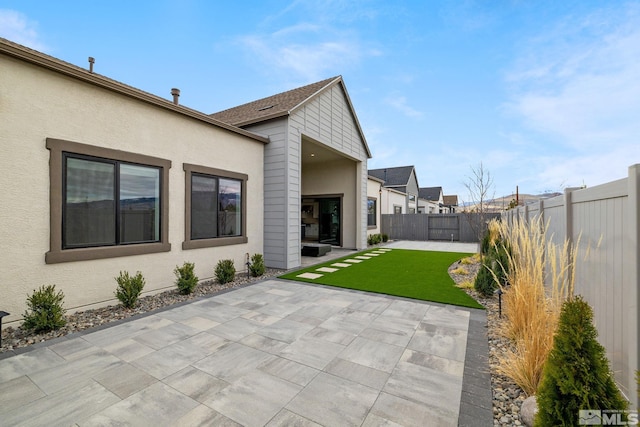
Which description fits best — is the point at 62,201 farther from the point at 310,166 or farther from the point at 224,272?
the point at 310,166

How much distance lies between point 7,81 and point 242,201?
14.2 feet

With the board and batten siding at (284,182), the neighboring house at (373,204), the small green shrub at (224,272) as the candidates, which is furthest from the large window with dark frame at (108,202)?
the neighboring house at (373,204)

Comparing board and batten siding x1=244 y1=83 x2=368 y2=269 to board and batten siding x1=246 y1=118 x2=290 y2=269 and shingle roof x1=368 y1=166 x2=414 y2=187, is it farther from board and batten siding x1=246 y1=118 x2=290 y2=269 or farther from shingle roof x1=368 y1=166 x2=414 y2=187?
shingle roof x1=368 y1=166 x2=414 y2=187

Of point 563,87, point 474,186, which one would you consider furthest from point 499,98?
point 474,186

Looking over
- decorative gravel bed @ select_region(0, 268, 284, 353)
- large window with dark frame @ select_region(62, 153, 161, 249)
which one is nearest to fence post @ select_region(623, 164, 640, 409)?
decorative gravel bed @ select_region(0, 268, 284, 353)

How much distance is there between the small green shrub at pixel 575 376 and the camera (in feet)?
4.33

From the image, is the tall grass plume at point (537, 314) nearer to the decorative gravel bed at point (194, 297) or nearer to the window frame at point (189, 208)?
the decorative gravel bed at point (194, 297)

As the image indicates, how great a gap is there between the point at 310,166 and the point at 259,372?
36.7 feet

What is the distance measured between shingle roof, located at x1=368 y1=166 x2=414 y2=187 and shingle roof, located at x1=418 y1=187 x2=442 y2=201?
31.8 feet

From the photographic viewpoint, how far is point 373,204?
14.7 metres

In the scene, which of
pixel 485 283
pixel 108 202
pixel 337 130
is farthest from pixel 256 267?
pixel 337 130

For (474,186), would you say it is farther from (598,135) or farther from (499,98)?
(598,135)

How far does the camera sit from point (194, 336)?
11.1 ft

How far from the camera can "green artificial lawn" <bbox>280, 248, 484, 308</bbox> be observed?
17.1 feet
